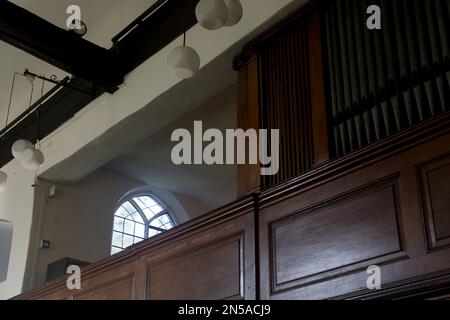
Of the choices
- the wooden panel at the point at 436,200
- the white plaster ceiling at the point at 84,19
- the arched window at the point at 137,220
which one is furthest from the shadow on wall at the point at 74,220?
the wooden panel at the point at 436,200

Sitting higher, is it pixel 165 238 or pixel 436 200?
pixel 165 238

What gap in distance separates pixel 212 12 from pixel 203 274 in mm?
2269

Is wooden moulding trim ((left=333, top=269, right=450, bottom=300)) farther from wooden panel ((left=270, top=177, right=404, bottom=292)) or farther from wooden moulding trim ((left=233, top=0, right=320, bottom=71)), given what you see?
wooden moulding trim ((left=233, top=0, right=320, bottom=71))

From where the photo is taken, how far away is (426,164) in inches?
169

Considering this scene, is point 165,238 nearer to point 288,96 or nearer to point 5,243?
point 288,96

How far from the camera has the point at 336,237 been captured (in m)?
4.71

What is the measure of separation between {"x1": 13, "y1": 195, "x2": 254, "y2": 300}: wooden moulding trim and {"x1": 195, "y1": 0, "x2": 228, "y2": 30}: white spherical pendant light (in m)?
1.53

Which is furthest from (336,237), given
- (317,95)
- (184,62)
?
(184,62)

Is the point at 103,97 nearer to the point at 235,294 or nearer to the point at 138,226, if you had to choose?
the point at 138,226

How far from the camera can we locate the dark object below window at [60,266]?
8.41 m

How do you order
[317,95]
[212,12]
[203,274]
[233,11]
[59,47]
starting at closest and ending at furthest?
[212,12], [233,11], [317,95], [203,274], [59,47]
